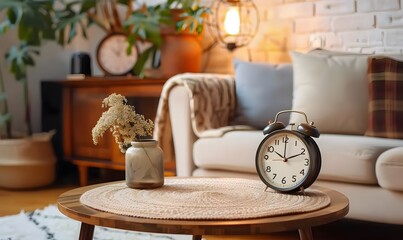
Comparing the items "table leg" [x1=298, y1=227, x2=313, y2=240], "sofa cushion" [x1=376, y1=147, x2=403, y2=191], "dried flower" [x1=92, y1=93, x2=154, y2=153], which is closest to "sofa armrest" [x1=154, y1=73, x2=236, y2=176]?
"sofa cushion" [x1=376, y1=147, x2=403, y2=191]

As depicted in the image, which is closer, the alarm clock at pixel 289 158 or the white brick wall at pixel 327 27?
the alarm clock at pixel 289 158

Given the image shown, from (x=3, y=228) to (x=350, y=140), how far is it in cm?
149

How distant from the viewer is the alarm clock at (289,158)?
1.61 m

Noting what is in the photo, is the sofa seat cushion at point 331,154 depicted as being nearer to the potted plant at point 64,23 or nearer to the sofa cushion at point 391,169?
the sofa cushion at point 391,169

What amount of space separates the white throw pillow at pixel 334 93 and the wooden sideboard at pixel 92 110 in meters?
0.92

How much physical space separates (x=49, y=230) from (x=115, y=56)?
1522 mm

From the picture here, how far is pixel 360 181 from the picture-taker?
229 cm

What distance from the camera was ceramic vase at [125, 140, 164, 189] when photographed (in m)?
1.69

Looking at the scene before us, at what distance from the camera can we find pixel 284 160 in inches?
65.1

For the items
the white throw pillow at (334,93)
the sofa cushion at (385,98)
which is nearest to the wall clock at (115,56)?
the white throw pillow at (334,93)

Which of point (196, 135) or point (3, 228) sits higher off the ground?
point (196, 135)

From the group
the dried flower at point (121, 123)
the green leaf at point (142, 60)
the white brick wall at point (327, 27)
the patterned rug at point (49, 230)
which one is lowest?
the patterned rug at point (49, 230)

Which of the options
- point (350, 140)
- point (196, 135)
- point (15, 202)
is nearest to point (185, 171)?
point (196, 135)

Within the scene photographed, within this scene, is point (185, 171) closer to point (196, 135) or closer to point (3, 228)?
point (196, 135)
